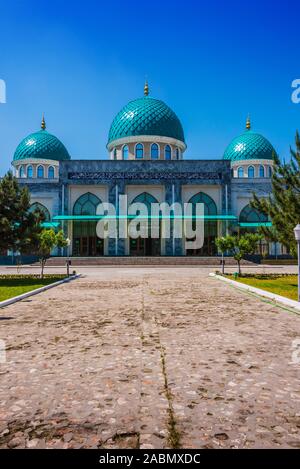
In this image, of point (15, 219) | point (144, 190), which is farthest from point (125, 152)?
point (15, 219)

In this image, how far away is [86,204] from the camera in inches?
1435

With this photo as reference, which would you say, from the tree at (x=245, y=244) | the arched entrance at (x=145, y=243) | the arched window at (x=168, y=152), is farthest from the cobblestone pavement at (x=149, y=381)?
the arched window at (x=168, y=152)

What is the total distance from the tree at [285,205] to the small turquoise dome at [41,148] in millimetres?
32308

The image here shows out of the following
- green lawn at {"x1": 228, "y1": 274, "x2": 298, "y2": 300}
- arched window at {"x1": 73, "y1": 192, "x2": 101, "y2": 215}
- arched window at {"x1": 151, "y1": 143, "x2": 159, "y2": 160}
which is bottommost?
green lawn at {"x1": 228, "y1": 274, "x2": 298, "y2": 300}

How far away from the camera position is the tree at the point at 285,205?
14.1m

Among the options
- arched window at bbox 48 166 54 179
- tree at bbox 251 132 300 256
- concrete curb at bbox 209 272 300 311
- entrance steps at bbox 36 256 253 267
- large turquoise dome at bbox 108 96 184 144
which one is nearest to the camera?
concrete curb at bbox 209 272 300 311

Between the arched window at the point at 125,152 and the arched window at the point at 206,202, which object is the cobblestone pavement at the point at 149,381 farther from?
the arched window at the point at 125,152

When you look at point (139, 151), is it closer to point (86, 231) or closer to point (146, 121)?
point (146, 121)

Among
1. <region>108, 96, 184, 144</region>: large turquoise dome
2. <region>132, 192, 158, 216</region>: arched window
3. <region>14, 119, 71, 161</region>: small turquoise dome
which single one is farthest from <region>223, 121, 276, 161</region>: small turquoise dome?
<region>14, 119, 71, 161</region>: small turquoise dome

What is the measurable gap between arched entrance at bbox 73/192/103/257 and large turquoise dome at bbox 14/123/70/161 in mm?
9420

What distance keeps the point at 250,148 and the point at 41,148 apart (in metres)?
24.6

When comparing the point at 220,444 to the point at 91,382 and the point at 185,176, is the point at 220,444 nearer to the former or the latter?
the point at 91,382

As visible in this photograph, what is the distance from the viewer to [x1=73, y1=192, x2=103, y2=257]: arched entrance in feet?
119

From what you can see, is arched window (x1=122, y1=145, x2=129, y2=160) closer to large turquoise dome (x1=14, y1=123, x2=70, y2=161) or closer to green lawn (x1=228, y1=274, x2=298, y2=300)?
large turquoise dome (x1=14, y1=123, x2=70, y2=161)
